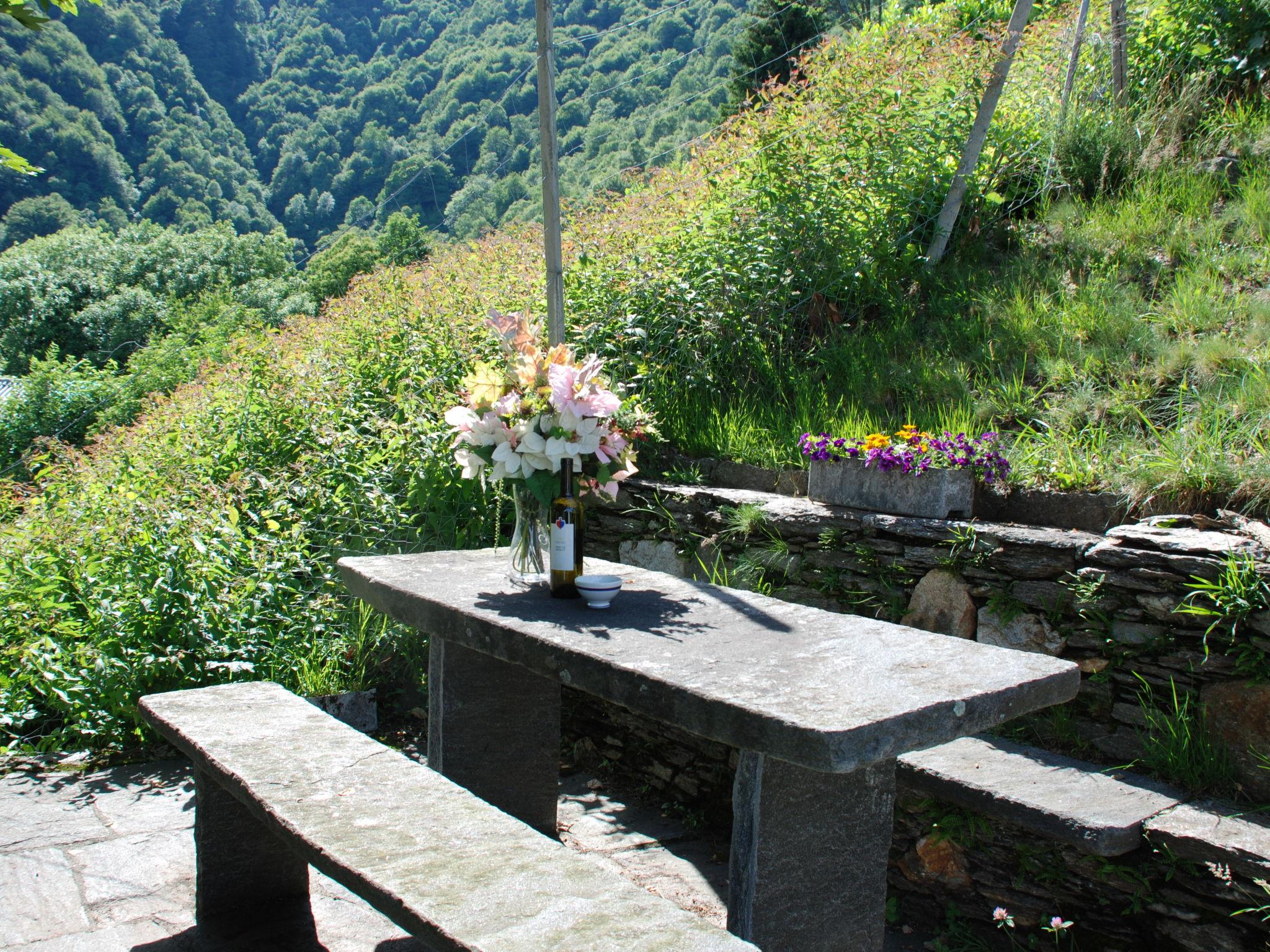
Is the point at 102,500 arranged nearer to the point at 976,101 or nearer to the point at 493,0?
the point at 976,101

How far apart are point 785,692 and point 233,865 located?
1.68 metres

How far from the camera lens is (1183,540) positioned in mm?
2797

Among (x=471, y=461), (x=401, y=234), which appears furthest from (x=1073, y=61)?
(x=401, y=234)

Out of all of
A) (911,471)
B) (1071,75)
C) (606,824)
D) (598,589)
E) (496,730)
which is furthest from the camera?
(1071,75)

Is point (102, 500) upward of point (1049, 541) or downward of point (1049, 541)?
downward

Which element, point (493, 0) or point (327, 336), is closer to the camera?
point (327, 336)

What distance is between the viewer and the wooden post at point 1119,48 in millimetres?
6012

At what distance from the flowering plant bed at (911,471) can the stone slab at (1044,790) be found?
836 mm

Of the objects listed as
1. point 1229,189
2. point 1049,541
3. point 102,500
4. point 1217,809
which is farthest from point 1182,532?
point 102,500

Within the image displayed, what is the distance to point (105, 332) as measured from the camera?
2039 cm

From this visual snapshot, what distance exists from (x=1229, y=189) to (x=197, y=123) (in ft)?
142

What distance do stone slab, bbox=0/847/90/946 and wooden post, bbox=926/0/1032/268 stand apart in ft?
15.9

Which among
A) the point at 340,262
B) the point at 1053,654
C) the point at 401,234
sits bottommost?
the point at 1053,654

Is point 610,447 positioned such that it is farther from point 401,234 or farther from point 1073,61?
point 401,234
